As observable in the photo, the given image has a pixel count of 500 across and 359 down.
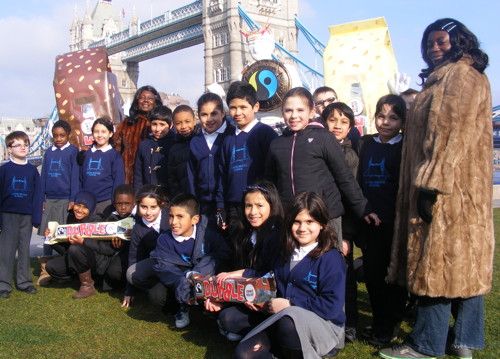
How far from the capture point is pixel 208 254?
338cm

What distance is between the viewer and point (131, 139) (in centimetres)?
499

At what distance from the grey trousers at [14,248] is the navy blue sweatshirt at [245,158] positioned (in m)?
2.08

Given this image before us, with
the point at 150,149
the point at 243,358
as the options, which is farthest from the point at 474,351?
the point at 150,149

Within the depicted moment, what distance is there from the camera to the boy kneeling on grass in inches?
131

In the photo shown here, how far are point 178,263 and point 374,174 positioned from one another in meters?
1.45

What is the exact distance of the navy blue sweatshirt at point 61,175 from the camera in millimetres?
4871

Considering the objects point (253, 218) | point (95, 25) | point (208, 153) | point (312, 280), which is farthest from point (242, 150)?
point (95, 25)

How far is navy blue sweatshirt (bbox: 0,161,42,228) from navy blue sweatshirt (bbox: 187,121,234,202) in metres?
1.62

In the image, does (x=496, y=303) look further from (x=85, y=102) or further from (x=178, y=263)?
(x=85, y=102)

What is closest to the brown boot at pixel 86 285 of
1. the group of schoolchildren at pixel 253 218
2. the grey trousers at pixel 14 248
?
the group of schoolchildren at pixel 253 218

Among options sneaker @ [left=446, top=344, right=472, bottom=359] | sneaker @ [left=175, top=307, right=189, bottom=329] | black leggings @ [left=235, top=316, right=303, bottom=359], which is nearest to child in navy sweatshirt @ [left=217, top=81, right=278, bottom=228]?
sneaker @ [left=175, top=307, right=189, bottom=329]

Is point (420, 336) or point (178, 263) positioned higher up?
point (178, 263)

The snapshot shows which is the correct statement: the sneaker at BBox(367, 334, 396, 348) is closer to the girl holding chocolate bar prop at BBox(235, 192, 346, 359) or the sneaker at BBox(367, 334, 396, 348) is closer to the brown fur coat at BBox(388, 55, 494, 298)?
the girl holding chocolate bar prop at BBox(235, 192, 346, 359)

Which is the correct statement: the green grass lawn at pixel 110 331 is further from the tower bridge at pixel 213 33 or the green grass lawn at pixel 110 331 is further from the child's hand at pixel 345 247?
the tower bridge at pixel 213 33
